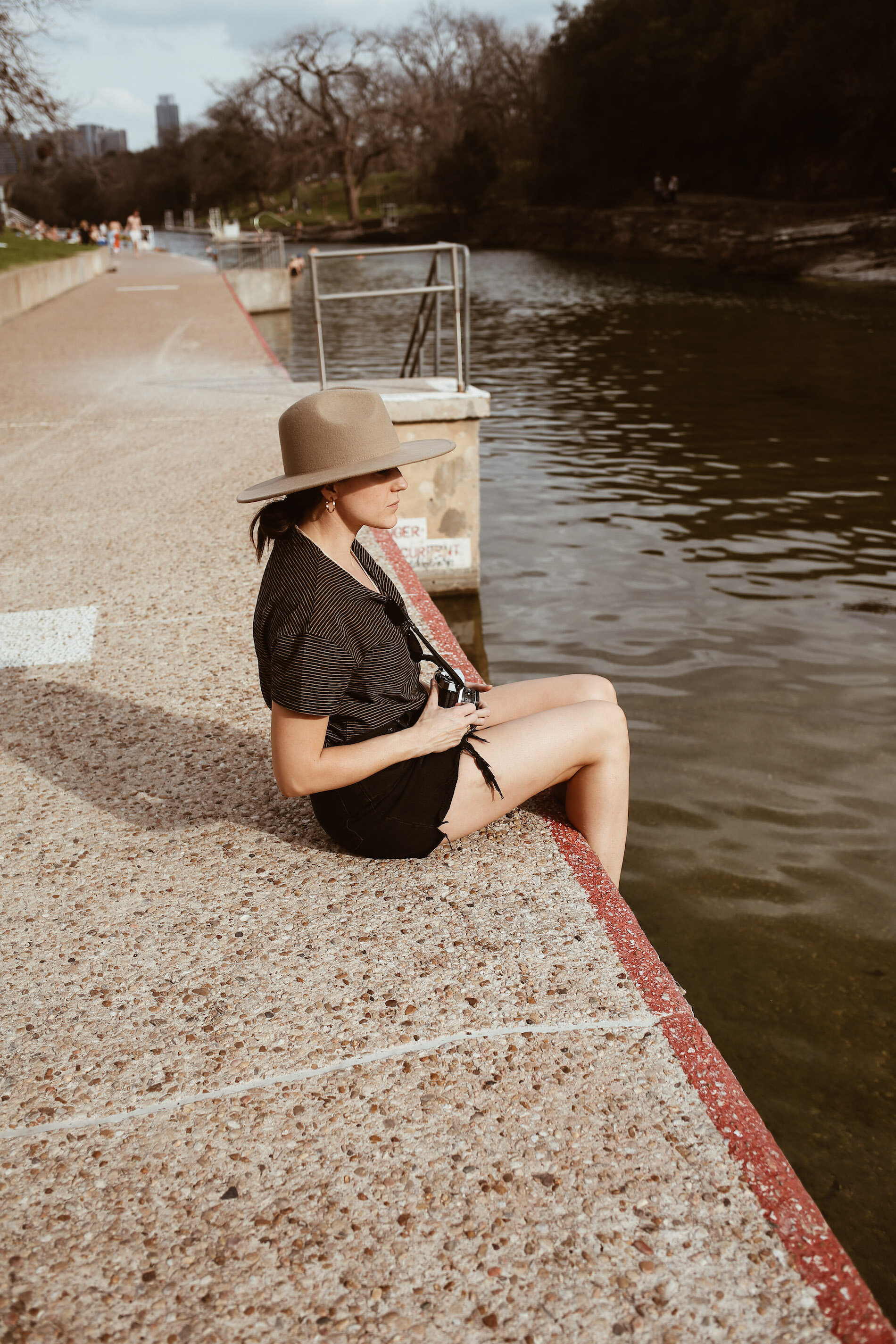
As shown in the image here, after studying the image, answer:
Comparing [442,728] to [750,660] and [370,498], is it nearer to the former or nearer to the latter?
[370,498]

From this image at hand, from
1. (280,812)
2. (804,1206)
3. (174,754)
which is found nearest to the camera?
(804,1206)

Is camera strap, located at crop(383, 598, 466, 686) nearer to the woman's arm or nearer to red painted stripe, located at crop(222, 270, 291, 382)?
the woman's arm

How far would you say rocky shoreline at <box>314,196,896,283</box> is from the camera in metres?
35.2

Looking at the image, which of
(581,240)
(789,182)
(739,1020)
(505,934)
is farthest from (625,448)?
(581,240)

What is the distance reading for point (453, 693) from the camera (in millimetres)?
2980

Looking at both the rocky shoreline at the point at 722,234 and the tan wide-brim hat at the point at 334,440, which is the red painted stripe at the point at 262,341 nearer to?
the tan wide-brim hat at the point at 334,440

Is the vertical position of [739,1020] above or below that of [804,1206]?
below

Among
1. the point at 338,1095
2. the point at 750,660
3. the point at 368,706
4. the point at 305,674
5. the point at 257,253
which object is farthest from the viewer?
the point at 257,253

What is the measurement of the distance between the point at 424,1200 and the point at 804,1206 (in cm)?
64

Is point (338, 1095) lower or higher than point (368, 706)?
lower

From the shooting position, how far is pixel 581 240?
5659cm

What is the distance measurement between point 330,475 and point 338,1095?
1284 mm

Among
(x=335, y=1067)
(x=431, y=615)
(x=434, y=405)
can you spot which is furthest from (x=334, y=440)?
(x=434, y=405)

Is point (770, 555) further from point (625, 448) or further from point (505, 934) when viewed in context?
point (505, 934)
